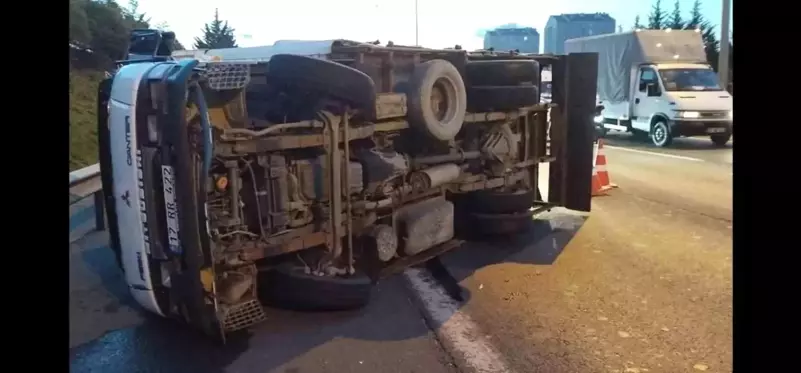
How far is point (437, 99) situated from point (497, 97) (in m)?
0.80

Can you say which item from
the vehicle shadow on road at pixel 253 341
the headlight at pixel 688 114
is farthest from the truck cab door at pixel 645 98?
the vehicle shadow on road at pixel 253 341

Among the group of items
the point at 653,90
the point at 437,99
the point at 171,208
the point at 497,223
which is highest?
the point at 653,90

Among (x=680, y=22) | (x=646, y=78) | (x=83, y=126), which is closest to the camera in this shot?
(x=83, y=126)

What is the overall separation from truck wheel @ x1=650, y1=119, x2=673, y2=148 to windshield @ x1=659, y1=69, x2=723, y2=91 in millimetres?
→ 919

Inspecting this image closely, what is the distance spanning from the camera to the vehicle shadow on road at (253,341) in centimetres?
416

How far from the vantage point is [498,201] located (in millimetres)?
6816

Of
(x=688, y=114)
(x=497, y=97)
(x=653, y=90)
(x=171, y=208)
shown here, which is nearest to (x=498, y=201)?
(x=497, y=97)

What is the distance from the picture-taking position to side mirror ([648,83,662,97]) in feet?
59.9

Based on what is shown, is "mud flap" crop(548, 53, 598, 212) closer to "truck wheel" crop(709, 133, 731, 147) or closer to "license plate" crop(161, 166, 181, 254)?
"license plate" crop(161, 166, 181, 254)

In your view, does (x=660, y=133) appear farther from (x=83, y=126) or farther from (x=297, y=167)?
(x=297, y=167)

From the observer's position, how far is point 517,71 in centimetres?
669
